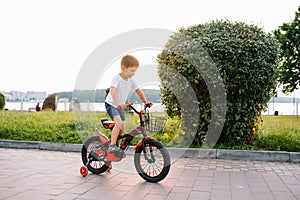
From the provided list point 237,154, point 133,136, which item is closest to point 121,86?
point 133,136

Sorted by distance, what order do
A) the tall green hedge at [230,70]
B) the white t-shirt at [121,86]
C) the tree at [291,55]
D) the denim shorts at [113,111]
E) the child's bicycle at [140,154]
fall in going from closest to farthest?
1. the child's bicycle at [140,154]
2. the white t-shirt at [121,86]
3. the denim shorts at [113,111]
4. the tall green hedge at [230,70]
5. the tree at [291,55]

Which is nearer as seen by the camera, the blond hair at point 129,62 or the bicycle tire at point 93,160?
the blond hair at point 129,62

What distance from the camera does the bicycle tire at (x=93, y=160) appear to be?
17.9 ft

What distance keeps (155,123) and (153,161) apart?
22.2 inches

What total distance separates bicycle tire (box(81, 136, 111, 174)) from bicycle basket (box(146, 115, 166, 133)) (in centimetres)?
103

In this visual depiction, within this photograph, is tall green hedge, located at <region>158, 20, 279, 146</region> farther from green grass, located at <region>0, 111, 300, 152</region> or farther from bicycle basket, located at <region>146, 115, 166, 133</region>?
bicycle basket, located at <region>146, 115, 166, 133</region>

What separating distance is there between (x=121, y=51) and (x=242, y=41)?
245 cm

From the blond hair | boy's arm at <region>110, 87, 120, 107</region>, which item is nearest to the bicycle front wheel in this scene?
boy's arm at <region>110, 87, 120, 107</region>

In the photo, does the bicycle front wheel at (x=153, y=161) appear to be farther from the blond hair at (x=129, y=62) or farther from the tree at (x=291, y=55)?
the tree at (x=291, y=55)

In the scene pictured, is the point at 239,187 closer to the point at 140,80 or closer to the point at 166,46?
the point at 140,80

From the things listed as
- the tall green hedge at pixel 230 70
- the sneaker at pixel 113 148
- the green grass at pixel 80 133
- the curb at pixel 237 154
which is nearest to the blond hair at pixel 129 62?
the sneaker at pixel 113 148

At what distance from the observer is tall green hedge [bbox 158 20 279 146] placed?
7008mm

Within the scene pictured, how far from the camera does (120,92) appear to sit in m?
5.08

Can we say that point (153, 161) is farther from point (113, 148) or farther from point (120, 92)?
point (120, 92)
